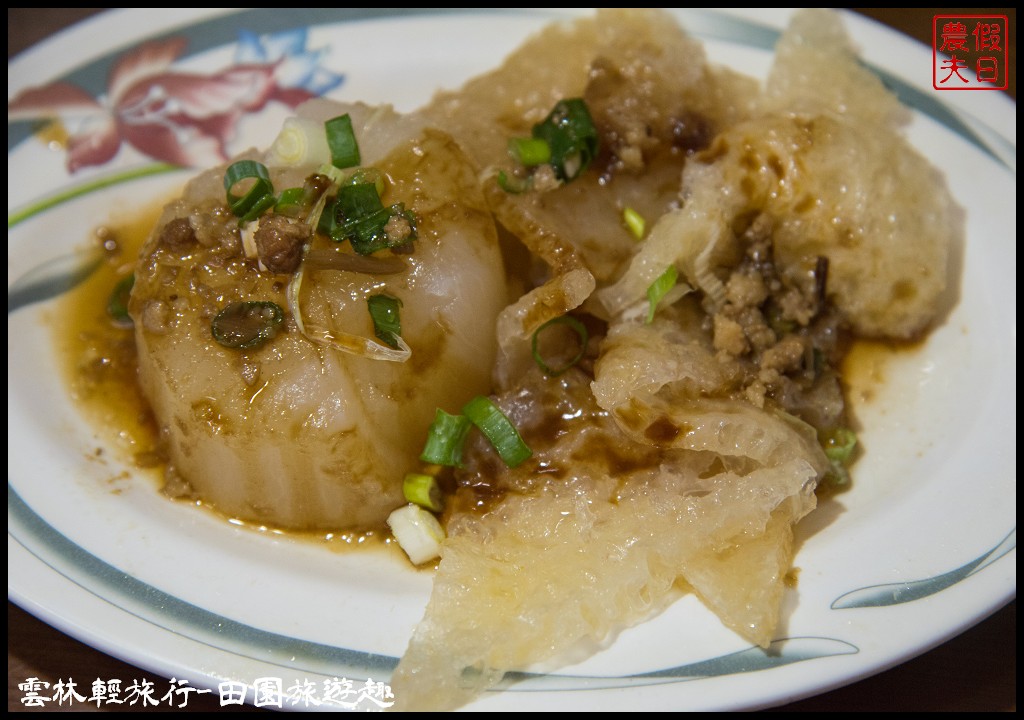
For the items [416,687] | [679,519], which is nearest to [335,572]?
[416,687]

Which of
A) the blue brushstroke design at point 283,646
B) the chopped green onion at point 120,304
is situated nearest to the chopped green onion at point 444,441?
the blue brushstroke design at point 283,646

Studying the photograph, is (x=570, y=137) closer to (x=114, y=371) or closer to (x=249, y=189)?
(x=249, y=189)

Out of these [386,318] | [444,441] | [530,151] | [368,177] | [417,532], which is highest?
[368,177]

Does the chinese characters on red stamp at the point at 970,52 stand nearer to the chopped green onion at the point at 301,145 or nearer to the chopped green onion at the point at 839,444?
the chopped green onion at the point at 839,444

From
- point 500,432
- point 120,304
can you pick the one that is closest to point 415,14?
point 120,304

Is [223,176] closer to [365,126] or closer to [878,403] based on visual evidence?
[365,126]

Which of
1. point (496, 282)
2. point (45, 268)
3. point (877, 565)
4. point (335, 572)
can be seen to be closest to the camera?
point (877, 565)
